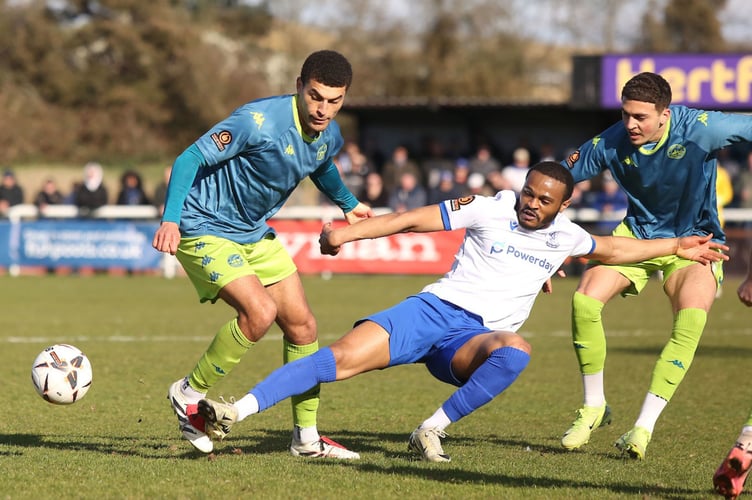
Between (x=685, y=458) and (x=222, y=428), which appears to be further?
(x=685, y=458)

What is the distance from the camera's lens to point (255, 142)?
6.19 m

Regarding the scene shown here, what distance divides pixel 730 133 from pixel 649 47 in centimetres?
4790

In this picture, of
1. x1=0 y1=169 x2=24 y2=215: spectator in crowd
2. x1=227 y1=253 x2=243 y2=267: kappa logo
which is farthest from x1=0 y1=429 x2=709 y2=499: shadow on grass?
x1=0 y1=169 x2=24 y2=215: spectator in crowd

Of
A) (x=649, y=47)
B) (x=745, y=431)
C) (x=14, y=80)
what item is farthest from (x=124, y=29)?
(x=745, y=431)

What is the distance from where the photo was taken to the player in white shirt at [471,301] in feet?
19.2

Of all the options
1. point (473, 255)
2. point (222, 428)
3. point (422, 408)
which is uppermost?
point (473, 255)

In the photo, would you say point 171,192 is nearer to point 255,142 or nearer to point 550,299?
point 255,142

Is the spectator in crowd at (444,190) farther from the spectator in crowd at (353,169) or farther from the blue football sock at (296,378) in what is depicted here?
the blue football sock at (296,378)

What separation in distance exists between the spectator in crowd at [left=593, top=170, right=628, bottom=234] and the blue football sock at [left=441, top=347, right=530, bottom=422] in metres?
14.5

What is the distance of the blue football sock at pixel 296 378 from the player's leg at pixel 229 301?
50 cm

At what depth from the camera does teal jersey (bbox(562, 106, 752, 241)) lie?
688cm

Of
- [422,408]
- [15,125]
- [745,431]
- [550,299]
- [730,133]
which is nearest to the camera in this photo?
[745,431]

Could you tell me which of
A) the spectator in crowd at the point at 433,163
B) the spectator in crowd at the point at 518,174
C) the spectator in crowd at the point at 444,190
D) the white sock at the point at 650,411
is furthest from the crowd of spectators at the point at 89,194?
the white sock at the point at 650,411

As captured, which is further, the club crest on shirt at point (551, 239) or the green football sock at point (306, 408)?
the green football sock at point (306, 408)
